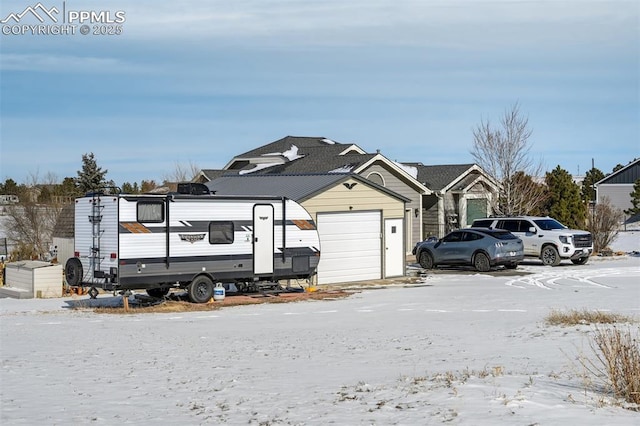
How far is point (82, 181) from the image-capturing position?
51906 millimetres

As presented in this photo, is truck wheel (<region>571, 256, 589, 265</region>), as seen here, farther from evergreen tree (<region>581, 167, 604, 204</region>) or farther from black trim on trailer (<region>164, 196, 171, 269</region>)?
evergreen tree (<region>581, 167, 604, 204</region>)

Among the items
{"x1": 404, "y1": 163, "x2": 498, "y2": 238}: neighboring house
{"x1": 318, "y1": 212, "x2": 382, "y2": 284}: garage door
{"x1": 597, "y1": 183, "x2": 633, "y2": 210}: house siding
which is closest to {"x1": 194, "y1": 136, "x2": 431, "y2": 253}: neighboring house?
{"x1": 404, "y1": 163, "x2": 498, "y2": 238}: neighboring house

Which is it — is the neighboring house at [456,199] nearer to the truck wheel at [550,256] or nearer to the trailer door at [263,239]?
the truck wheel at [550,256]

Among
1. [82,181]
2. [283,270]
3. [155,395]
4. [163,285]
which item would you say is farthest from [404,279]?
[82,181]

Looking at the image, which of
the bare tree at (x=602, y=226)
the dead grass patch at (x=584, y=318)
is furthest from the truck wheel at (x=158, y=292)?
the bare tree at (x=602, y=226)

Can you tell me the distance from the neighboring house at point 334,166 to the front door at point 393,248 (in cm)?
810

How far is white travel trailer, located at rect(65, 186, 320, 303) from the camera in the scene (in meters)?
20.7

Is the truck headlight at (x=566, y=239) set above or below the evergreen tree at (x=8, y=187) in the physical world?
below

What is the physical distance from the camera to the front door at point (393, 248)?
2917 cm

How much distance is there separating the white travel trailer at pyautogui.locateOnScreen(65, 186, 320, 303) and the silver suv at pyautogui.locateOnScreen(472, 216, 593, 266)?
12949 millimetres

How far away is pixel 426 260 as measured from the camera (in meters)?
33.4

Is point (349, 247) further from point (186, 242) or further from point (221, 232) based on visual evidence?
point (186, 242)

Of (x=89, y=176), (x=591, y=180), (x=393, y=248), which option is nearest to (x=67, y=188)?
(x=89, y=176)

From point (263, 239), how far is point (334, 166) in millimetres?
17237
